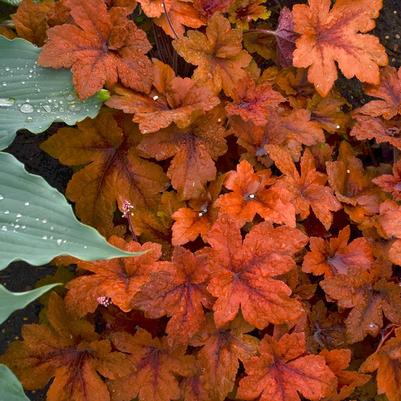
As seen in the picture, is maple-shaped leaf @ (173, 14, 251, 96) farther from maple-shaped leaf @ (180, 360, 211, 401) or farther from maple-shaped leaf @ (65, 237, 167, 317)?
maple-shaped leaf @ (180, 360, 211, 401)

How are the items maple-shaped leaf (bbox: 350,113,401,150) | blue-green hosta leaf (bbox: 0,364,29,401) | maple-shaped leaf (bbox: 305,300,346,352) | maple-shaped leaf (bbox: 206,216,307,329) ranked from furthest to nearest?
maple-shaped leaf (bbox: 350,113,401,150)
maple-shaped leaf (bbox: 305,300,346,352)
maple-shaped leaf (bbox: 206,216,307,329)
blue-green hosta leaf (bbox: 0,364,29,401)

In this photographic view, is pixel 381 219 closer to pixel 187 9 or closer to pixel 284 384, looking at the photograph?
pixel 284 384

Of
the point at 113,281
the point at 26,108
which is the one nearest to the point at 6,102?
the point at 26,108

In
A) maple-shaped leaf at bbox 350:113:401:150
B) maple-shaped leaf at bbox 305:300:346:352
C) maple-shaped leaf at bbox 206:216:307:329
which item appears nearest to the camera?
maple-shaped leaf at bbox 206:216:307:329

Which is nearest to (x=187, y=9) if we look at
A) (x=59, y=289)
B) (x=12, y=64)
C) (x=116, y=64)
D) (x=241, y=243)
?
(x=116, y=64)

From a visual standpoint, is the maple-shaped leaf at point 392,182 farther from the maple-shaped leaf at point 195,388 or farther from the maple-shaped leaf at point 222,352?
the maple-shaped leaf at point 195,388

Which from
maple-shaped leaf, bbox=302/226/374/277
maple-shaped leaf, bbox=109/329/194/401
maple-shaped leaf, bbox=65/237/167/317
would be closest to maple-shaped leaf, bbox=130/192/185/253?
maple-shaped leaf, bbox=65/237/167/317

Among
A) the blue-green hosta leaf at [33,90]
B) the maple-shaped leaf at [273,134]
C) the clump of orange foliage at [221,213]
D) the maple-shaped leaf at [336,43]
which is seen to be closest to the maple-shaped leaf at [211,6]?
the clump of orange foliage at [221,213]
